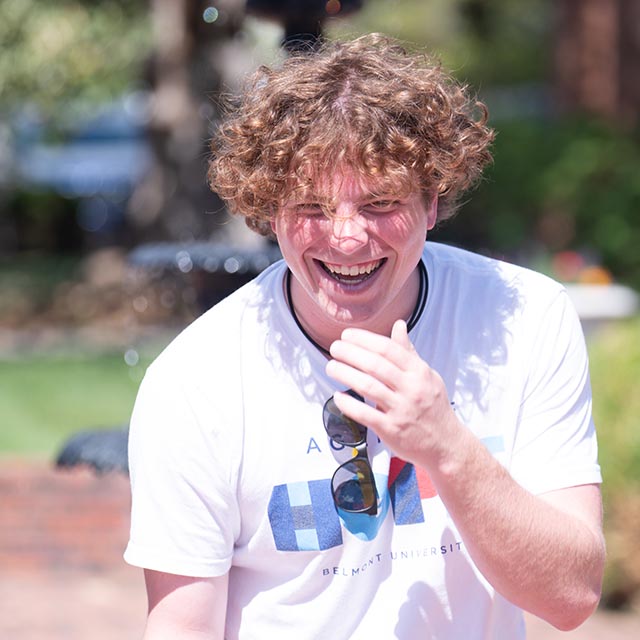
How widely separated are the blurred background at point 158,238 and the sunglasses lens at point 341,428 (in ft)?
7.54

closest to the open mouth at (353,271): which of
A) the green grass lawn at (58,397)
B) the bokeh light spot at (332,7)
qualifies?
the bokeh light spot at (332,7)

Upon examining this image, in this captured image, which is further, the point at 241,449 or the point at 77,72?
the point at 77,72

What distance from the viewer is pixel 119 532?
5375 millimetres

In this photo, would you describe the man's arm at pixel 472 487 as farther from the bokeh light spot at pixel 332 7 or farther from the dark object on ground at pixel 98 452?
the dark object on ground at pixel 98 452

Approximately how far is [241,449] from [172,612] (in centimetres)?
30

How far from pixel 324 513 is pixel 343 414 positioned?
0.17 meters

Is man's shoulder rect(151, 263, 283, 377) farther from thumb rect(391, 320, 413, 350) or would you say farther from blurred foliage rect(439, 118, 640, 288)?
blurred foliage rect(439, 118, 640, 288)

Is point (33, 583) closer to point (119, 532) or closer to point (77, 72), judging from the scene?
point (119, 532)

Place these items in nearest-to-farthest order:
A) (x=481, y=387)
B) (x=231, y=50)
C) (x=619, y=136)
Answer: (x=481, y=387), (x=231, y=50), (x=619, y=136)

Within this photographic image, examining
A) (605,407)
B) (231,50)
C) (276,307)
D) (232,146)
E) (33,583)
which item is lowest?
(33,583)

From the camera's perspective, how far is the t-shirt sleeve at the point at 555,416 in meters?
2.00

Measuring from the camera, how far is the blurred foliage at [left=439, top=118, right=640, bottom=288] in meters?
11.9

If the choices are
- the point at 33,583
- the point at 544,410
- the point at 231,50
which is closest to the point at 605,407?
the point at 33,583

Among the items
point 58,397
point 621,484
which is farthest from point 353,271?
point 58,397
